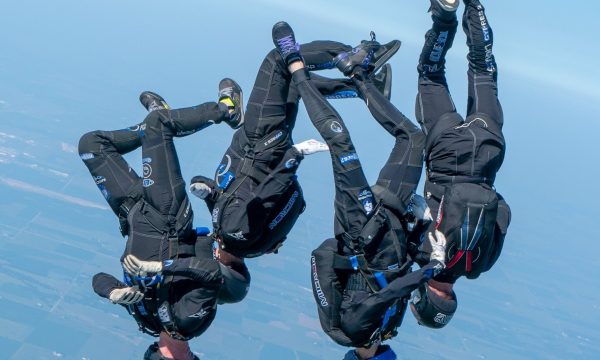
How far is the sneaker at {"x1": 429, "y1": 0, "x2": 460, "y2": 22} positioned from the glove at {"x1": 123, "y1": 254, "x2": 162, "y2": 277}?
3.72 metres

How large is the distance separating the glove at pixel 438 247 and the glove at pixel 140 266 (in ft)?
8.38

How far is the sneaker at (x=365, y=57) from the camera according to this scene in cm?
777

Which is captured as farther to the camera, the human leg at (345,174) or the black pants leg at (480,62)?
the black pants leg at (480,62)

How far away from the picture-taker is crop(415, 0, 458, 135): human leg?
27.0 ft

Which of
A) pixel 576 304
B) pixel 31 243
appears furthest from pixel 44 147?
pixel 576 304

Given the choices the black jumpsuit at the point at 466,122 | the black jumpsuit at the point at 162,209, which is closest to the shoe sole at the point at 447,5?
the black jumpsuit at the point at 466,122

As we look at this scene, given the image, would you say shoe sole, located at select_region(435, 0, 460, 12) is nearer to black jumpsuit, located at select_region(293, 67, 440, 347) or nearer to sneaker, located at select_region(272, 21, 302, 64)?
black jumpsuit, located at select_region(293, 67, 440, 347)

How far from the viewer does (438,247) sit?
7121 millimetres

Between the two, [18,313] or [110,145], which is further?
[18,313]

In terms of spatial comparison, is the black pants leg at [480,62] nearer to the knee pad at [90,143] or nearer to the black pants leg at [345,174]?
the black pants leg at [345,174]

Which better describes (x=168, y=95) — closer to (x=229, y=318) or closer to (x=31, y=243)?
(x=31, y=243)

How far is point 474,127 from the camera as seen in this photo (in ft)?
26.0

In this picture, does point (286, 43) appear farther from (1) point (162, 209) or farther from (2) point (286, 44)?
(1) point (162, 209)

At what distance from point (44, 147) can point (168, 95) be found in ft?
70.5
